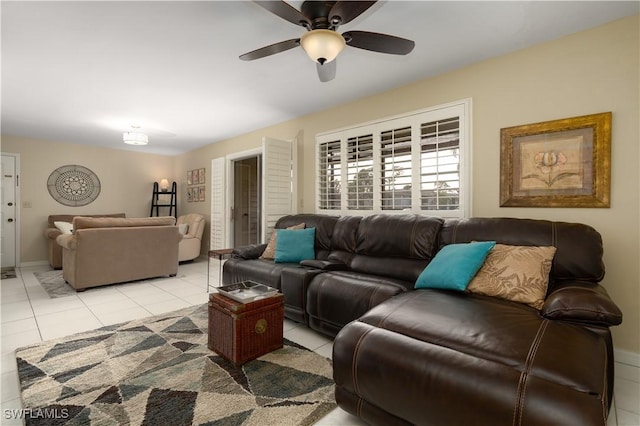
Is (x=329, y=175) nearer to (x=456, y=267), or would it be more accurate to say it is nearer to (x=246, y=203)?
(x=456, y=267)

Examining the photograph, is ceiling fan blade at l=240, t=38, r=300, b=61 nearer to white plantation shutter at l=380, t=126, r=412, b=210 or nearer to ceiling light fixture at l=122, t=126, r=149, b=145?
white plantation shutter at l=380, t=126, r=412, b=210

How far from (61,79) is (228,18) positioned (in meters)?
2.17

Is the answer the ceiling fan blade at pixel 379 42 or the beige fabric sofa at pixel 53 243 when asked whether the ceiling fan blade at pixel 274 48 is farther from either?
the beige fabric sofa at pixel 53 243

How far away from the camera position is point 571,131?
2246 millimetres

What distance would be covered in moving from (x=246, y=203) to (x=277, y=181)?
2334mm

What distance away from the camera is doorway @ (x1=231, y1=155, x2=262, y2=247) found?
19.4ft

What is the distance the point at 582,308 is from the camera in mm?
1418

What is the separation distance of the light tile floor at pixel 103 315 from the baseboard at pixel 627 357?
0.04 meters

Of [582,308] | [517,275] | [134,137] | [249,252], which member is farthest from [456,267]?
[134,137]

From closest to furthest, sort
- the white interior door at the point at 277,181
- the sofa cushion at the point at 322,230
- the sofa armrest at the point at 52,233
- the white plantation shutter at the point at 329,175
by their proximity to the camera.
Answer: the sofa cushion at the point at 322,230
the white plantation shutter at the point at 329,175
the white interior door at the point at 277,181
the sofa armrest at the point at 52,233

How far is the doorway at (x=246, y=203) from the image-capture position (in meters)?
5.90

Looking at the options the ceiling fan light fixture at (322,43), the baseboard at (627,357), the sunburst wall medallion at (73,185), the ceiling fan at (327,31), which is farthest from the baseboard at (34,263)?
the baseboard at (627,357)

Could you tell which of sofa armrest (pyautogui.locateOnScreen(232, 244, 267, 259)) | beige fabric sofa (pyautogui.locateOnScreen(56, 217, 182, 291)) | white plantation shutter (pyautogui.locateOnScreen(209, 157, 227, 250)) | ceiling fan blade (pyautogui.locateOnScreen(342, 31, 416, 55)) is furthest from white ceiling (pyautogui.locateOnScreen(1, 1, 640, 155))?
sofa armrest (pyautogui.locateOnScreen(232, 244, 267, 259))

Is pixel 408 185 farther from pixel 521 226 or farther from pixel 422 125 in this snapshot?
pixel 521 226
